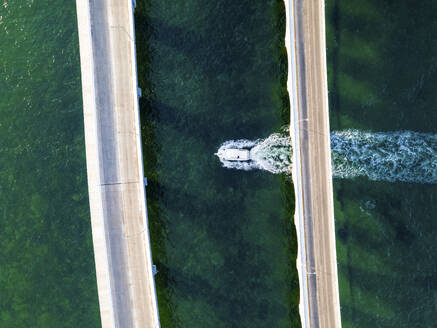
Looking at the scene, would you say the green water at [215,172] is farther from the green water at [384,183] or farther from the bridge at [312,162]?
the green water at [384,183]

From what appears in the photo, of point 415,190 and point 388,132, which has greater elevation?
point 388,132

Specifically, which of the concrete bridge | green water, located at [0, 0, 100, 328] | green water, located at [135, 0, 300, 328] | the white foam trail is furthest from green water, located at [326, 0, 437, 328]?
green water, located at [0, 0, 100, 328]

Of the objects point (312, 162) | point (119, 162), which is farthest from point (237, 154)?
point (119, 162)

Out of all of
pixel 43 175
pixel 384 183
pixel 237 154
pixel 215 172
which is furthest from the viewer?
pixel 43 175

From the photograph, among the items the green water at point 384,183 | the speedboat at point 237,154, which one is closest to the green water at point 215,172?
the speedboat at point 237,154

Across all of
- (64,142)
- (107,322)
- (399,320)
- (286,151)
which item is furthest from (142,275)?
(399,320)

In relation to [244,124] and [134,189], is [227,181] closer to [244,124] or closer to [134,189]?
[244,124]

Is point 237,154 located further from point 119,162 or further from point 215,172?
point 119,162
